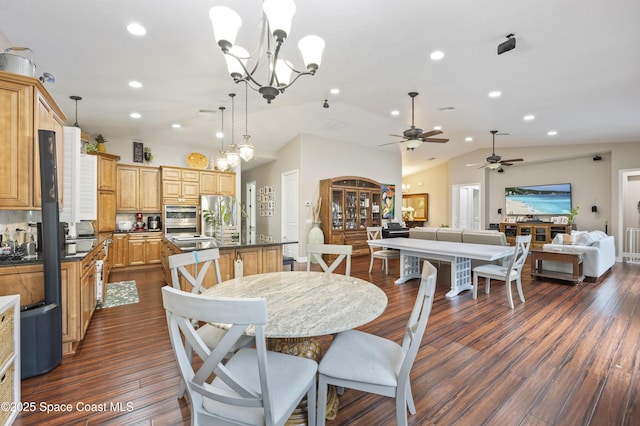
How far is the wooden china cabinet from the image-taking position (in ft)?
23.2

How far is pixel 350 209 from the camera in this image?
7562 mm

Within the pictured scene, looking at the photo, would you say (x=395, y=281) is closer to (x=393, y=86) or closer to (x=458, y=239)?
(x=458, y=239)

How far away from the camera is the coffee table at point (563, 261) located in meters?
4.72

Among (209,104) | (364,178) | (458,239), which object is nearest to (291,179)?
(364,178)

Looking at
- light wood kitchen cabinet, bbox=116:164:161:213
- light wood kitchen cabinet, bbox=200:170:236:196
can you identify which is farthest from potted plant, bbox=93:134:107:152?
light wood kitchen cabinet, bbox=200:170:236:196

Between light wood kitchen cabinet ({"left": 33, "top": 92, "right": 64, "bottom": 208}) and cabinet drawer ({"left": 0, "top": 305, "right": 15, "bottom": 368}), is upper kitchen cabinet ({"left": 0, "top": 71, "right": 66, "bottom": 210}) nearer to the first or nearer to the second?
light wood kitchen cabinet ({"left": 33, "top": 92, "right": 64, "bottom": 208})

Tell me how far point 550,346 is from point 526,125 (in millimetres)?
5176

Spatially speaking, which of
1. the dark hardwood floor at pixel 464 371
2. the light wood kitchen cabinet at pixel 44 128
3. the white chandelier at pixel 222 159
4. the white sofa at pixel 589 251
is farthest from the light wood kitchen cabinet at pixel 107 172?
the white sofa at pixel 589 251

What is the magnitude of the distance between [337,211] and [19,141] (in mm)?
5777

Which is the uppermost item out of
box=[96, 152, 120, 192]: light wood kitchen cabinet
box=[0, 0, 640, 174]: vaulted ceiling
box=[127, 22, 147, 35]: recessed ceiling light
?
box=[0, 0, 640, 174]: vaulted ceiling

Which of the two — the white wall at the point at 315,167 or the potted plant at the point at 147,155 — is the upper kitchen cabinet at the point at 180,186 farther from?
the white wall at the point at 315,167

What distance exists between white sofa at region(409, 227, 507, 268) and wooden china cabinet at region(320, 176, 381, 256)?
182 cm

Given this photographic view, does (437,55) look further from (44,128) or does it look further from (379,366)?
(44,128)

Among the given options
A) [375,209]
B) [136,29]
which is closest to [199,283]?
[136,29]
